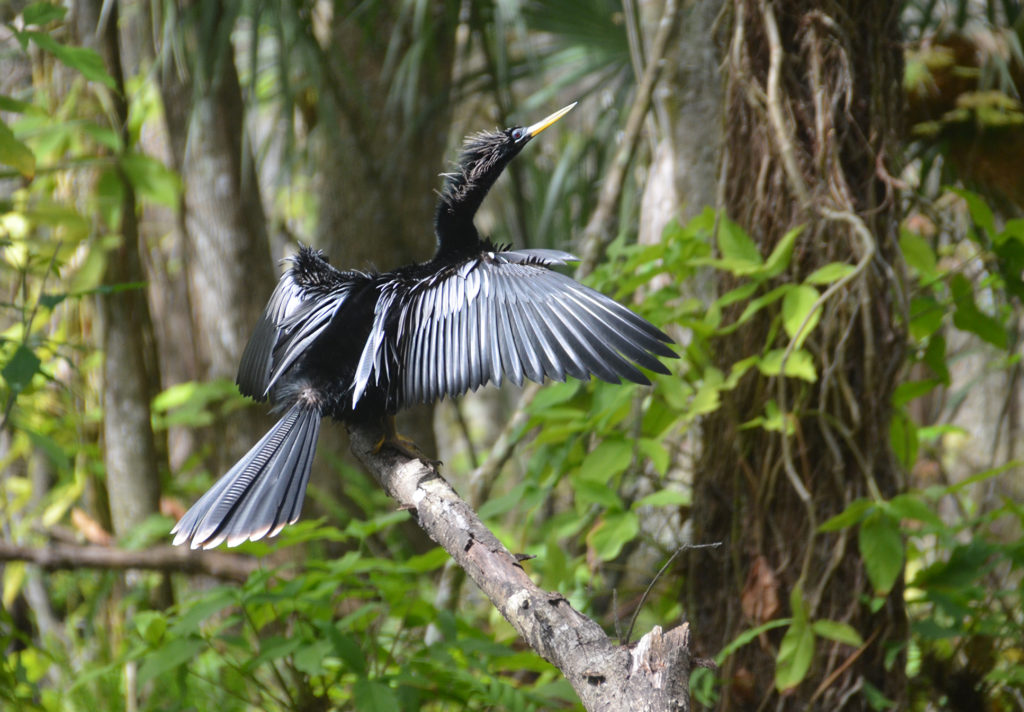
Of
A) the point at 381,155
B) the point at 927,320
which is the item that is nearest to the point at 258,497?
the point at 927,320

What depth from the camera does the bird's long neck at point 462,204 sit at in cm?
233

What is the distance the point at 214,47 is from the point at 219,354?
132cm

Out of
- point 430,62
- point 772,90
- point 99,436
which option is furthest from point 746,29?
point 99,436

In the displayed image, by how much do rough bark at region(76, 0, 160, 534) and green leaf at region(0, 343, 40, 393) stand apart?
4.28 ft

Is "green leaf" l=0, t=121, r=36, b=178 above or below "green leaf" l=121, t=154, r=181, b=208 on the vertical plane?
above

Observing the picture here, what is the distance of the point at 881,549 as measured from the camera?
6.63 feet

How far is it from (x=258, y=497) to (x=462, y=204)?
943mm

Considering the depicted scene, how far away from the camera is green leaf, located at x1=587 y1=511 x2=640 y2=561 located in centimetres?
205

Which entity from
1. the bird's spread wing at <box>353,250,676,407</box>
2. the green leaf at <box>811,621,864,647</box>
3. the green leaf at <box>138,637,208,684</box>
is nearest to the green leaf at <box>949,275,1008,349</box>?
the green leaf at <box>811,621,864,647</box>

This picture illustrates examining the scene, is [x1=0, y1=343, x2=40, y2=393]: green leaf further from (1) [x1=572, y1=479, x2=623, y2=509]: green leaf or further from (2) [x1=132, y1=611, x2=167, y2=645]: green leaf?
(1) [x1=572, y1=479, x2=623, y2=509]: green leaf

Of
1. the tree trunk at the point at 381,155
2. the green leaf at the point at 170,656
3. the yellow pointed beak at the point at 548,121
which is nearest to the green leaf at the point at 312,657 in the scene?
the green leaf at the point at 170,656

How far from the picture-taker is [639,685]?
112 cm

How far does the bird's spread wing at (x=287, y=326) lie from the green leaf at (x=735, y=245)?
91 cm

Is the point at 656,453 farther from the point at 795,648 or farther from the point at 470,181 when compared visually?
the point at 470,181
